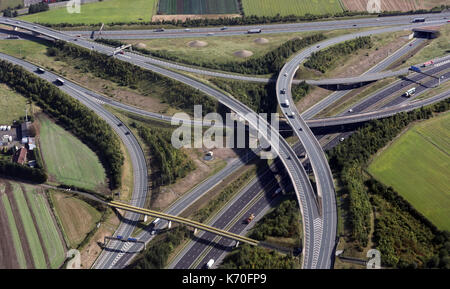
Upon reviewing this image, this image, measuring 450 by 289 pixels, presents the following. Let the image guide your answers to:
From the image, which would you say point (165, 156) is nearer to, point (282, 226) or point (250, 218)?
point (250, 218)

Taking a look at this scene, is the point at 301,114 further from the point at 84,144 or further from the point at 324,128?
the point at 84,144

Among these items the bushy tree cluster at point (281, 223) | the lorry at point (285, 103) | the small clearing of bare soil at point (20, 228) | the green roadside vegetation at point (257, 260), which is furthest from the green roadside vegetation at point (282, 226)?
the small clearing of bare soil at point (20, 228)

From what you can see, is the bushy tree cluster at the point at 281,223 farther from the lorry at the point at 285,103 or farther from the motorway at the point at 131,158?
the lorry at the point at 285,103

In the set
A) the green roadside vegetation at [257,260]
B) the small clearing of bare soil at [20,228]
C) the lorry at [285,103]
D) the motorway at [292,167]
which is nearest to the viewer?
the green roadside vegetation at [257,260]

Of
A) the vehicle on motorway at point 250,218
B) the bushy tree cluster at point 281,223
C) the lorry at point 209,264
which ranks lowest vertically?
the lorry at point 209,264

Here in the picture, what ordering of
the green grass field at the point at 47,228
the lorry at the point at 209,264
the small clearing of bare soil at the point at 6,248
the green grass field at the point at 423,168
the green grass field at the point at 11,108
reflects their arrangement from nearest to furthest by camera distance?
the small clearing of bare soil at the point at 6,248 < the lorry at the point at 209,264 < the green grass field at the point at 47,228 < the green grass field at the point at 423,168 < the green grass field at the point at 11,108

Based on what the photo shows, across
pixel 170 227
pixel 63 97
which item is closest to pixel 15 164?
pixel 63 97

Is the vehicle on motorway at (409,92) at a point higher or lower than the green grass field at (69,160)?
higher

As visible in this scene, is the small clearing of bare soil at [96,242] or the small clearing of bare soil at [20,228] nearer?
the small clearing of bare soil at [20,228]
